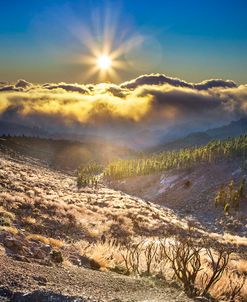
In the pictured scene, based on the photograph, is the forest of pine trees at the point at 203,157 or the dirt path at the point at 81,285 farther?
the forest of pine trees at the point at 203,157

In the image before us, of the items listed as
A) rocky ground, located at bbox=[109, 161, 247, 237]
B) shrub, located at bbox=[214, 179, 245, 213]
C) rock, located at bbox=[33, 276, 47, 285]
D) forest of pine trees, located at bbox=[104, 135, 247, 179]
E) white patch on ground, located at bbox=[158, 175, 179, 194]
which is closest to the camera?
rock, located at bbox=[33, 276, 47, 285]

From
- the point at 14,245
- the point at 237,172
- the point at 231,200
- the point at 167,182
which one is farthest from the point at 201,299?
the point at 167,182

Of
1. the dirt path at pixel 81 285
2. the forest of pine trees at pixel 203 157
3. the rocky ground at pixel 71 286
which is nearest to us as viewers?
the rocky ground at pixel 71 286

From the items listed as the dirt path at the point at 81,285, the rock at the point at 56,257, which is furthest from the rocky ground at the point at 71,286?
the rock at the point at 56,257

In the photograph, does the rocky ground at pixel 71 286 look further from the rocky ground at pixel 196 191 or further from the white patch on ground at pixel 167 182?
the white patch on ground at pixel 167 182

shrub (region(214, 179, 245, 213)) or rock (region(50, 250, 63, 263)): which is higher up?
shrub (region(214, 179, 245, 213))

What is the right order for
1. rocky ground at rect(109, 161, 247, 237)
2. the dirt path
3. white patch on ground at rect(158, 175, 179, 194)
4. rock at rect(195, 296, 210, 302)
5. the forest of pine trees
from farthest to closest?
the forest of pine trees < white patch on ground at rect(158, 175, 179, 194) < rocky ground at rect(109, 161, 247, 237) < rock at rect(195, 296, 210, 302) < the dirt path

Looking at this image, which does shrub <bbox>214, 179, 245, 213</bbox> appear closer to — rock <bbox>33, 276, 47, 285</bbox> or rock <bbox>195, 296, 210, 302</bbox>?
rock <bbox>195, 296, 210, 302</bbox>

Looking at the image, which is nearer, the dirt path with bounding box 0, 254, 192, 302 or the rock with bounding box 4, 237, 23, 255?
the dirt path with bounding box 0, 254, 192, 302

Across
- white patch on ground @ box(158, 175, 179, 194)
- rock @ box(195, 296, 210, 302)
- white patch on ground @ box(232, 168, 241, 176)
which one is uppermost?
white patch on ground @ box(232, 168, 241, 176)

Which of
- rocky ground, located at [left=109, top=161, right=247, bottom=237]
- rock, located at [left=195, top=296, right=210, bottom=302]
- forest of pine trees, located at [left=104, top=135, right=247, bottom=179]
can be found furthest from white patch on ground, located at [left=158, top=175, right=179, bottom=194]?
rock, located at [left=195, top=296, right=210, bottom=302]

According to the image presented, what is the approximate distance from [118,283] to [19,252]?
3.83m

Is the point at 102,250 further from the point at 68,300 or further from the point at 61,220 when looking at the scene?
the point at 61,220

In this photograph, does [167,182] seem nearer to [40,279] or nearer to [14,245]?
[14,245]
